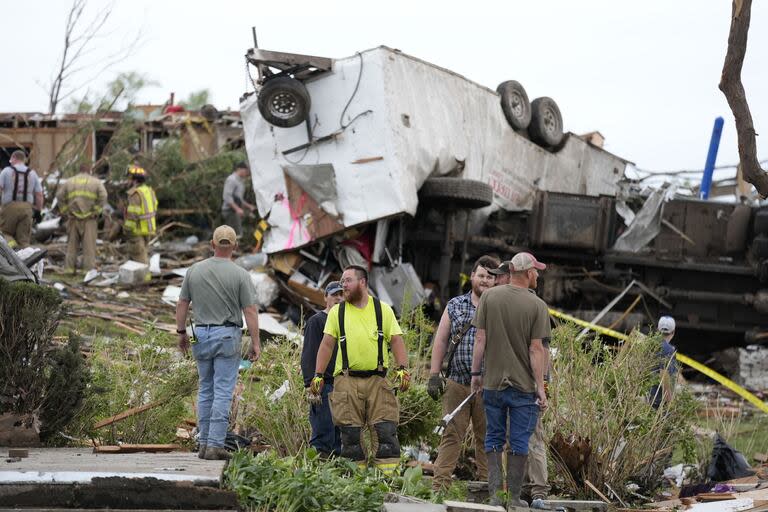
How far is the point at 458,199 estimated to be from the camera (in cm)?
1541

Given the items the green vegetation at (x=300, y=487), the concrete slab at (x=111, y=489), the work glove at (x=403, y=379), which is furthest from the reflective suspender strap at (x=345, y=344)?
the concrete slab at (x=111, y=489)

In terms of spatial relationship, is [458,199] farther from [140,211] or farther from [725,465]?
[725,465]

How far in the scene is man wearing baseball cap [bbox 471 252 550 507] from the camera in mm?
7555

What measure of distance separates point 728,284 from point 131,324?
7.94 metres

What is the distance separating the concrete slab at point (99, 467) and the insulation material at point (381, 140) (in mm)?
7848

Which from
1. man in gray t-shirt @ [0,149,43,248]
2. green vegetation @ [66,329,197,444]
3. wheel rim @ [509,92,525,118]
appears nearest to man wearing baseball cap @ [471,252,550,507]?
green vegetation @ [66,329,197,444]

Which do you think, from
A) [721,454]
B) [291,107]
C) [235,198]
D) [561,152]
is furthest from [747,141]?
[235,198]

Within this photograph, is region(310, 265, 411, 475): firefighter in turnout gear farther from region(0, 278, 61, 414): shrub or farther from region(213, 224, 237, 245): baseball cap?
region(0, 278, 61, 414): shrub

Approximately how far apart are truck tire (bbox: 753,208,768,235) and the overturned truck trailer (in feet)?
0.11

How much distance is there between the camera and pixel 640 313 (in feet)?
54.5

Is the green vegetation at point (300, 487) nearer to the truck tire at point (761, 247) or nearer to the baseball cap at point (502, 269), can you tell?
the baseball cap at point (502, 269)

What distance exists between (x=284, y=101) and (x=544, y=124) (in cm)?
464

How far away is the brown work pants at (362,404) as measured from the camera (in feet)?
26.3

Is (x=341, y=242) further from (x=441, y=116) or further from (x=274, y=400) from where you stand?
(x=274, y=400)
